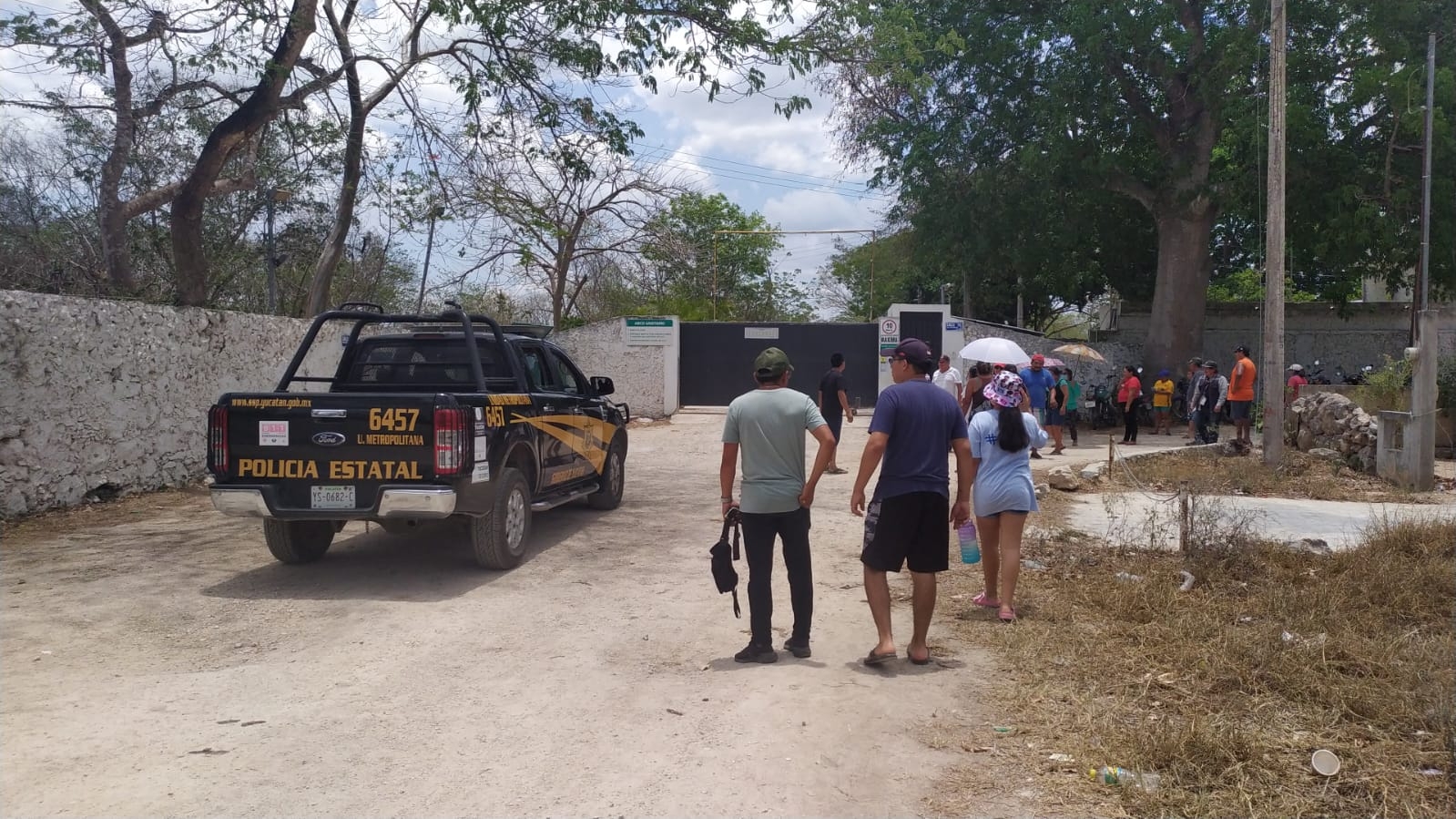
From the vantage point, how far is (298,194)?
57.9ft

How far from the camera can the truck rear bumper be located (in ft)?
22.2

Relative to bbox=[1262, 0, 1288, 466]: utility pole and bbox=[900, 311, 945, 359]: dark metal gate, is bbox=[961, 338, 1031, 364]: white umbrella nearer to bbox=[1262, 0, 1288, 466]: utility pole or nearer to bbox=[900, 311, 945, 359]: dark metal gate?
bbox=[1262, 0, 1288, 466]: utility pole

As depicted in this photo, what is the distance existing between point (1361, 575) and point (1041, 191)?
15712 millimetres

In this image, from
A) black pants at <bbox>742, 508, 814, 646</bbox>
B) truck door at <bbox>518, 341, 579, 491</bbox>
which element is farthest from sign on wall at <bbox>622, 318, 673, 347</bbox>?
black pants at <bbox>742, 508, 814, 646</bbox>

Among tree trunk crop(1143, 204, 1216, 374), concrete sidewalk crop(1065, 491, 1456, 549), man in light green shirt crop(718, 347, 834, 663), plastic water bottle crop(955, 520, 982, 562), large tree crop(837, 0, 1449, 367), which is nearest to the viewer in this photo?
man in light green shirt crop(718, 347, 834, 663)

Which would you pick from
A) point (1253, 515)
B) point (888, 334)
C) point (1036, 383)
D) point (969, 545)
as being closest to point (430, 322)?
point (969, 545)

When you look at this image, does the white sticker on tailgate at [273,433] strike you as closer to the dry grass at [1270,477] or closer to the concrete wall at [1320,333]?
the dry grass at [1270,477]

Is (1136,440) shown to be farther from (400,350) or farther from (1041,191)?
(400,350)

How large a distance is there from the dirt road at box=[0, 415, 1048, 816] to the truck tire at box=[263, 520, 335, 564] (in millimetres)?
141

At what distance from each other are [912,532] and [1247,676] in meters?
1.67

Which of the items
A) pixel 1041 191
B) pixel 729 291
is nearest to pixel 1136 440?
pixel 1041 191

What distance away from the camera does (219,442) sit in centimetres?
705

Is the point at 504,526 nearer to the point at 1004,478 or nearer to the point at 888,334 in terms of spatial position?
the point at 1004,478

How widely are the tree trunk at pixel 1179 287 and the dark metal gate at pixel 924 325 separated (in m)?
4.64
